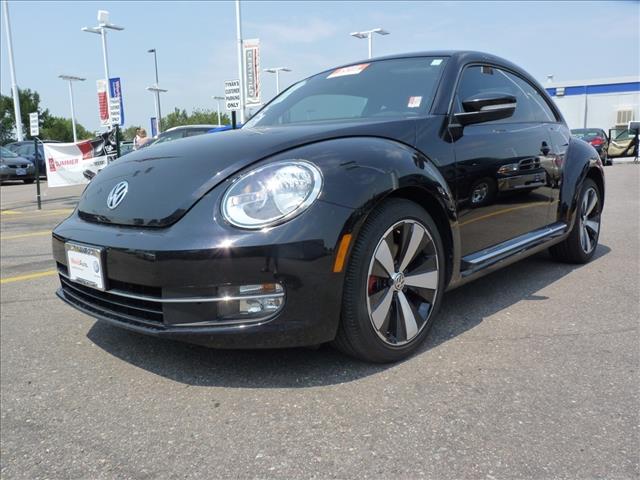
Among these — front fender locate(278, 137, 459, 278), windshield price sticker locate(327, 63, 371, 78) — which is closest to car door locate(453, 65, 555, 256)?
front fender locate(278, 137, 459, 278)

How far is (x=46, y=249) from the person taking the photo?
224 inches

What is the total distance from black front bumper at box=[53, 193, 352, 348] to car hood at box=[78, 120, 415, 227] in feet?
0.29

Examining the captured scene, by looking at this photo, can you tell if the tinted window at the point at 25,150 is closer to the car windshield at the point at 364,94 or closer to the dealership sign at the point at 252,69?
the dealership sign at the point at 252,69

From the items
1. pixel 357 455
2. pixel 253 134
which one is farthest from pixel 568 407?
pixel 253 134

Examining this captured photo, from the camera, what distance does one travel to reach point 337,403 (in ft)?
6.83

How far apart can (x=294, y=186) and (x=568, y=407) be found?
1.32m

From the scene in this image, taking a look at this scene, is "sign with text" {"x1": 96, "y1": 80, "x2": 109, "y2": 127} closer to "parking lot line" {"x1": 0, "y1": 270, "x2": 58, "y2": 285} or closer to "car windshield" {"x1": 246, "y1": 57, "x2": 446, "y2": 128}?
"parking lot line" {"x1": 0, "y1": 270, "x2": 58, "y2": 285}

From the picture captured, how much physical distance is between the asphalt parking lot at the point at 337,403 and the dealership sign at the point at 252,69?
496 inches

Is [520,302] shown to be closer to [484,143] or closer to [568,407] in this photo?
[484,143]

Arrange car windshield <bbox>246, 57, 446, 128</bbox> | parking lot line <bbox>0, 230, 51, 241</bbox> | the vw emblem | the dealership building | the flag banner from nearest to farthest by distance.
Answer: the vw emblem
car windshield <bbox>246, 57, 446, 128</bbox>
parking lot line <bbox>0, 230, 51, 241</bbox>
the flag banner
the dealership building

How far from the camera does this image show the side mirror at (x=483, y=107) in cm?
281

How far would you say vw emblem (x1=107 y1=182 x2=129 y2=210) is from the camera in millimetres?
2377

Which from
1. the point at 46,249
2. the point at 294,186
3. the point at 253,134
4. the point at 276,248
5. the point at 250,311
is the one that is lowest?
the point at 46,249

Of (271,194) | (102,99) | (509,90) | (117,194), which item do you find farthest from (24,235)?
(102,99)
